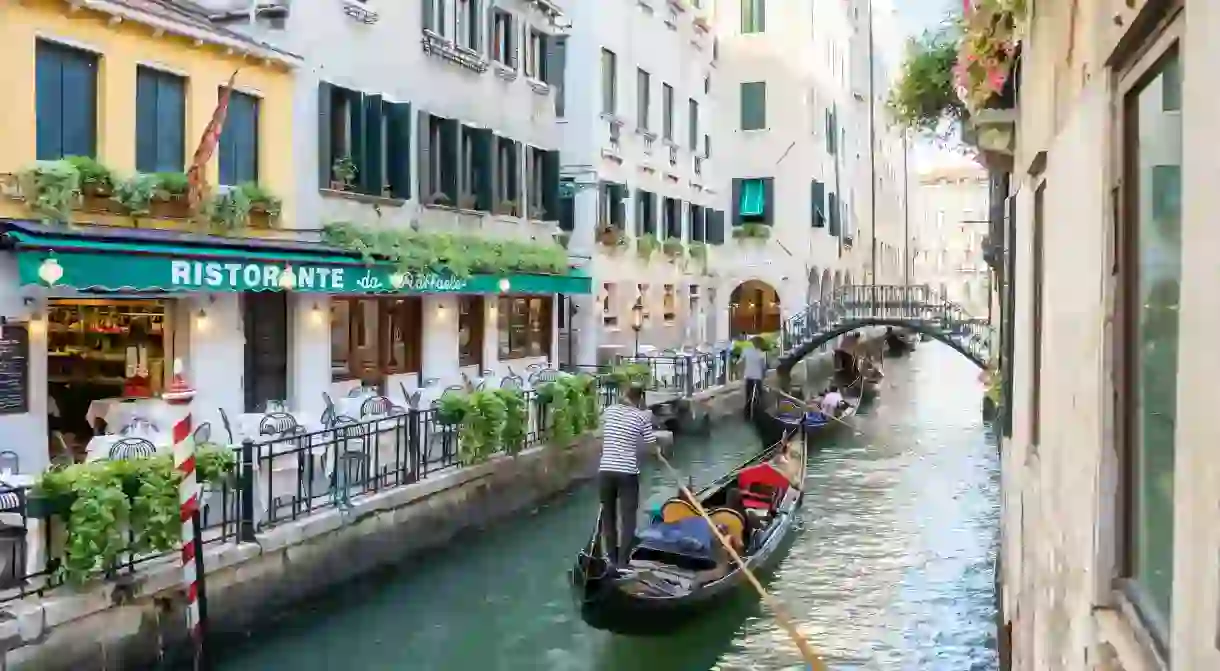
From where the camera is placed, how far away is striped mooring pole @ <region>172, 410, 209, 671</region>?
7070mm

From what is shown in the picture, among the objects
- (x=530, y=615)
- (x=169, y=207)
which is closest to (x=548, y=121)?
(x=169, y=207)

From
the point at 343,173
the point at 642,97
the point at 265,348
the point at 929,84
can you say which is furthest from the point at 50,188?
the point at 642,97

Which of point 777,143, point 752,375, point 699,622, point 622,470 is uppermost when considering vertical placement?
point 777,143

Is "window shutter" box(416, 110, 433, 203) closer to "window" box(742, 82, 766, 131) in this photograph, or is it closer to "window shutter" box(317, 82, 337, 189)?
"window shutter" box(317, 82, 337, 189)

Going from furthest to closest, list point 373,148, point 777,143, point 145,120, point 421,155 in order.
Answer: point 777,143
point 421,155
point 373,148
point 145,120

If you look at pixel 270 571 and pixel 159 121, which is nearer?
pixel 270 571

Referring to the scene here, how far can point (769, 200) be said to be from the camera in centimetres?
3044

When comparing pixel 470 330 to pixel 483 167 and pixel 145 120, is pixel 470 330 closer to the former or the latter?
pixel 483 167

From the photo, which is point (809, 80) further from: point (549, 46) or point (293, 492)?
point (293, 492)

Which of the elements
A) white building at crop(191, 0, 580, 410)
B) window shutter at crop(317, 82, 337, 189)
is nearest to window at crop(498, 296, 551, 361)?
white building at crop(191, 0, 580, 410)

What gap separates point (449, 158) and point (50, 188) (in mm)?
6967

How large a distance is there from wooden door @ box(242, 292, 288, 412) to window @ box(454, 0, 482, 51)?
16.9 ft

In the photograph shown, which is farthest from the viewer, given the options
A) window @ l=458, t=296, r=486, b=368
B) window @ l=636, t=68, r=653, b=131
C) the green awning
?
the green awning

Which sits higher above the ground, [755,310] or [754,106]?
[754,106]
